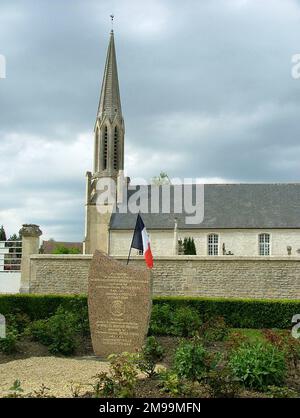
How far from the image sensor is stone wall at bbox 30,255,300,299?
21.4 metres

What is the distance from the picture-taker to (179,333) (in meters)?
13.7

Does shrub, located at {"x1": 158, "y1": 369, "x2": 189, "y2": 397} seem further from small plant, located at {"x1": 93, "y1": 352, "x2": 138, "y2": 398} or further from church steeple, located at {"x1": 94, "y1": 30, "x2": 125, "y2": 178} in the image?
church steeple, located at {"x1": 94, "y1": 30, "x2": 125, "y2": 178}

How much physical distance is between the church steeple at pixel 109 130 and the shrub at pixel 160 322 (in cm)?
3080

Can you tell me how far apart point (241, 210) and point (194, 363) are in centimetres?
3028

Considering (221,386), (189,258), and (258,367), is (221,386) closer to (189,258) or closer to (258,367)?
(258,367)

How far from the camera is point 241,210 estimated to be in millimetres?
37781

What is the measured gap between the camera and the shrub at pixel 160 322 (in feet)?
46.2

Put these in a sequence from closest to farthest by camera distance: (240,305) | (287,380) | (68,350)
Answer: (287,380), (68,350), (240,305)

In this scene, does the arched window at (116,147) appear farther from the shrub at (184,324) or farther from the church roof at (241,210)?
the shrub at (184,324)

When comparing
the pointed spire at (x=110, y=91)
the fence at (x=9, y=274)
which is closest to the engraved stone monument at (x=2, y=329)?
the fence at (x=9, y=274)
